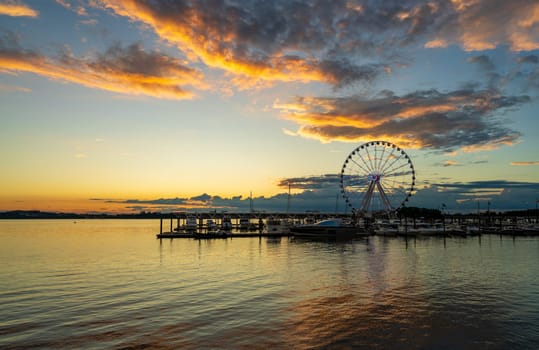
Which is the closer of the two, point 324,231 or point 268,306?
point 268,306

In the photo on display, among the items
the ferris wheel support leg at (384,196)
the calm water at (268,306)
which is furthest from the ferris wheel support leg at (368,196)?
the calm water at (268,306)

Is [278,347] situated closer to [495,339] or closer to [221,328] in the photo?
[221,328]

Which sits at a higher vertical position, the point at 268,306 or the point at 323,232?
the point at 268,306

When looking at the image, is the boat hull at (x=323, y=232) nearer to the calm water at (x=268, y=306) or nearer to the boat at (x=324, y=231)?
the boat at (x=324, y=231)

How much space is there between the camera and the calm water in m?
18.6

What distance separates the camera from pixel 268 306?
2472 centimetres

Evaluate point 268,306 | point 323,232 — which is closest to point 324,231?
point 323,232

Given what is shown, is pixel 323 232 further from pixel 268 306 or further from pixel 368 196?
pixel 268 306

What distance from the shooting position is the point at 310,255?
55.2 metres

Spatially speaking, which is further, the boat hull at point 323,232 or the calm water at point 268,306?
the boat hull at point 323,232

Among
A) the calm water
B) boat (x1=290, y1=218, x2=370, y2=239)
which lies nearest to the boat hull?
boat (x1=290, y1=218, x2=370, y2=239)

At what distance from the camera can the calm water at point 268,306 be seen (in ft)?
61.0

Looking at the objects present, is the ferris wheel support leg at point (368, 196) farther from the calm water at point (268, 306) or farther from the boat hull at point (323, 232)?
the calm water at point (268, 306)

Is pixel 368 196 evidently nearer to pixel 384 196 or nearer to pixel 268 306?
pixel 384 196
